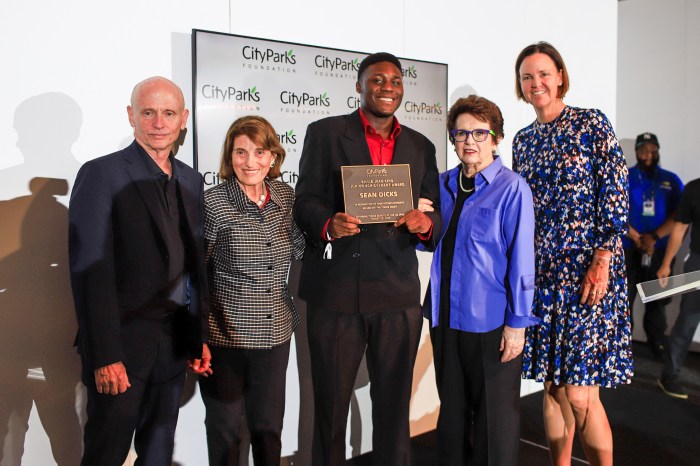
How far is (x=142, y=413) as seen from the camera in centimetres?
231

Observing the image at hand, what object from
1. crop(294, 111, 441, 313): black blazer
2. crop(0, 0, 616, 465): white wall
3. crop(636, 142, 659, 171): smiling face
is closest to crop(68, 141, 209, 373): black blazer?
crop(294, 111, 441, 313): black blazer

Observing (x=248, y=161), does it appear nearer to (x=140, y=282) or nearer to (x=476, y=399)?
(x=140, y=282)

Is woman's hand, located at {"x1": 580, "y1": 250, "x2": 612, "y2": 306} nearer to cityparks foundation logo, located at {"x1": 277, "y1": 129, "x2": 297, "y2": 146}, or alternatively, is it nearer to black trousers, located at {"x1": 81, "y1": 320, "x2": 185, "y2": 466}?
cityparks foundation logo, located at {"x1": 277, "y1": 129, "x2": 297, "y2": 146}

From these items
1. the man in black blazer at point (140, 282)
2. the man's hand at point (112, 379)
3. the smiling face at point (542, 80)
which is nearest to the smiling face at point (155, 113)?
the man in black blazer at point (140, 282)

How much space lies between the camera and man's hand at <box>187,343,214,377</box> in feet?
7.87

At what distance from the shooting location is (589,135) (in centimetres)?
277

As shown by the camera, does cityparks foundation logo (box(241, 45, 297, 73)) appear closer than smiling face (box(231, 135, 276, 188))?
No

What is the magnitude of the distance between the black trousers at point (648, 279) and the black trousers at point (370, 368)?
4.14 m

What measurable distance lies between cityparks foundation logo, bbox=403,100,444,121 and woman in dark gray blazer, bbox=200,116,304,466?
1.40 metres

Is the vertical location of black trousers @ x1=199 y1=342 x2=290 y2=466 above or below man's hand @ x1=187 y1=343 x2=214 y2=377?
below

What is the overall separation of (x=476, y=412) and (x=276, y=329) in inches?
35.9

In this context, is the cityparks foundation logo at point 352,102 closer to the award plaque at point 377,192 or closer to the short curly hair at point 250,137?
the short curly hair at point 250,137

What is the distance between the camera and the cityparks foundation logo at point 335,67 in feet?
11.0

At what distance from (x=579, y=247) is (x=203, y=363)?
5.67 ft
